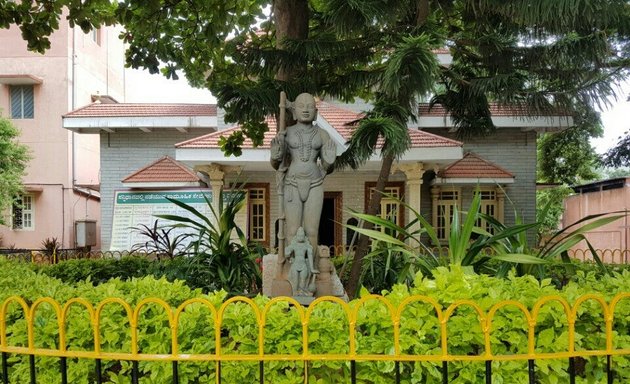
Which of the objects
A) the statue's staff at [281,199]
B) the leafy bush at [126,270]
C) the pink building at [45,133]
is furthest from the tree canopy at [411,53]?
the pink building at [45,133]

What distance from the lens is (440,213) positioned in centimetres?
1155

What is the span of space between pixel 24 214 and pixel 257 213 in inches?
348

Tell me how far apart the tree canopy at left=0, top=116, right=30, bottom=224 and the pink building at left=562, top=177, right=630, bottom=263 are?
14.7 m

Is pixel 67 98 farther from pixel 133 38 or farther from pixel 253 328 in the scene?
pixel 253 328

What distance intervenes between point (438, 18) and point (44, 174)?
1417cm

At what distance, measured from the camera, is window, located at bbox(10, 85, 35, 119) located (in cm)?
1521

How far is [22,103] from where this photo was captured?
15.3 meters

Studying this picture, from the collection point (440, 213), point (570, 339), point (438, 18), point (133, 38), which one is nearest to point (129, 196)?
point (133, 38)

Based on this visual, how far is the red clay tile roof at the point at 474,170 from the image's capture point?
10.6m

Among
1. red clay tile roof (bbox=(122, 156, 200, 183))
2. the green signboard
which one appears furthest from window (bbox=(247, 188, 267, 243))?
red clay tile roof (bbox=(122, 156, 200, 183))

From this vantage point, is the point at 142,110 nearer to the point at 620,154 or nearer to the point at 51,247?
the point at 51,247

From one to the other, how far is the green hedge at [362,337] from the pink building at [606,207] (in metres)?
9.81

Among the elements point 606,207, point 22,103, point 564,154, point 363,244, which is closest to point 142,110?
point 22,103

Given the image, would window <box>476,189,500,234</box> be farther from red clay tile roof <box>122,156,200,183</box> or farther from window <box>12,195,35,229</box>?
window <box>12,195,35,229</box>
